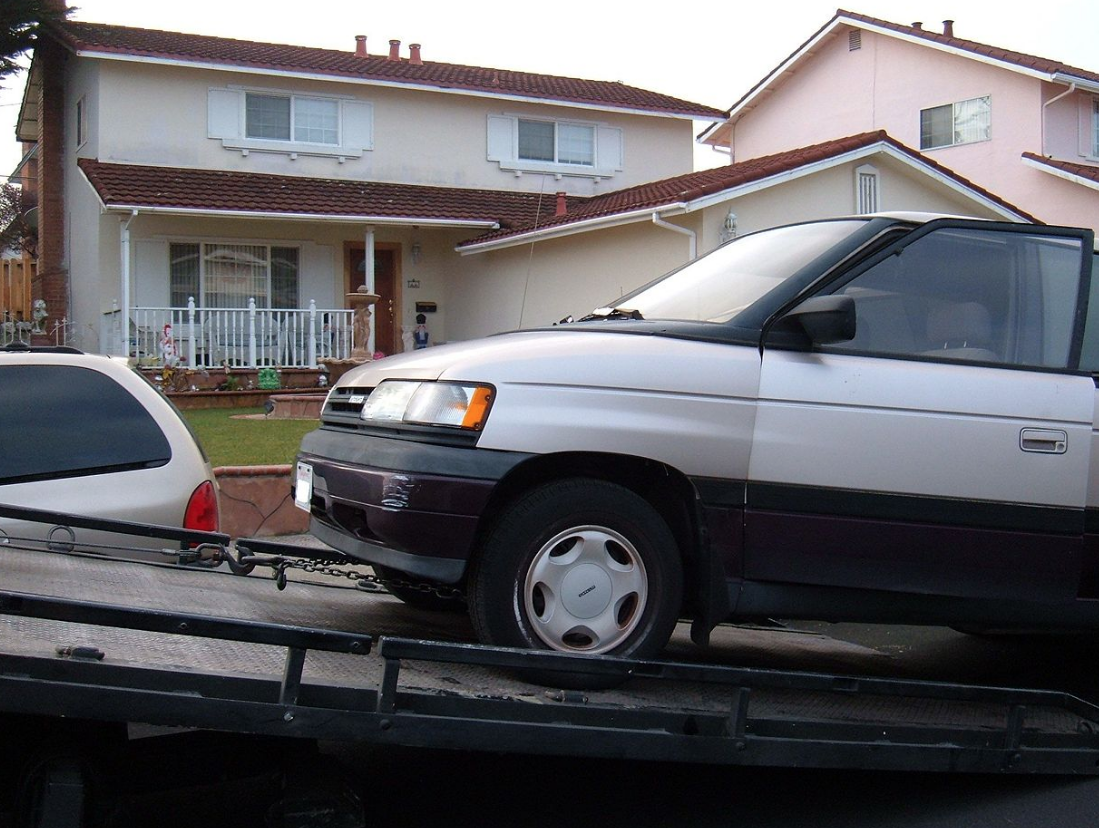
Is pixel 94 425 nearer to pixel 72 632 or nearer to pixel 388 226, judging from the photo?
pixel 72 632

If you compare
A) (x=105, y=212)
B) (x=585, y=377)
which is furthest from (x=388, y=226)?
(x=585, y=377)

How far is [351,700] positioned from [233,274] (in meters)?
18.9

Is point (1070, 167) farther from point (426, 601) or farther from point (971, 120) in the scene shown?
point (426, 601)

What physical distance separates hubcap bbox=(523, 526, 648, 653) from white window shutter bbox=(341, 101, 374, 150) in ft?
63.8

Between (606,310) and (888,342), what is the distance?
118 centimetres

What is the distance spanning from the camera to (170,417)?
17.0ft

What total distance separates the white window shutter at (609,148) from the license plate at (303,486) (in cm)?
2044

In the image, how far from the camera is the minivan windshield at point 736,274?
14.4 ft

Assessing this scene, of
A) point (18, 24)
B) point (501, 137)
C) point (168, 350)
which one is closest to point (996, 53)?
point (501, 137)

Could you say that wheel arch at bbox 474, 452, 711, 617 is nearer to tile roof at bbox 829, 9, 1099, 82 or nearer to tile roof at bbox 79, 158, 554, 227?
tile roof at bbox 79, 158, 554, 227

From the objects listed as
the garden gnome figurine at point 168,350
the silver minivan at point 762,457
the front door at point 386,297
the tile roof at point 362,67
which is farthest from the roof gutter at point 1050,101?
the silver minivan at point 762,457

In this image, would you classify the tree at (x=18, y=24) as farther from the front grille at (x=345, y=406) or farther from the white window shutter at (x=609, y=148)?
the front grille at (x=345, y=406)

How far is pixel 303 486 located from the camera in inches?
175

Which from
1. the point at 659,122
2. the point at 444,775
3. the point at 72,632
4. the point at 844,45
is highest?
the point at 844,45
